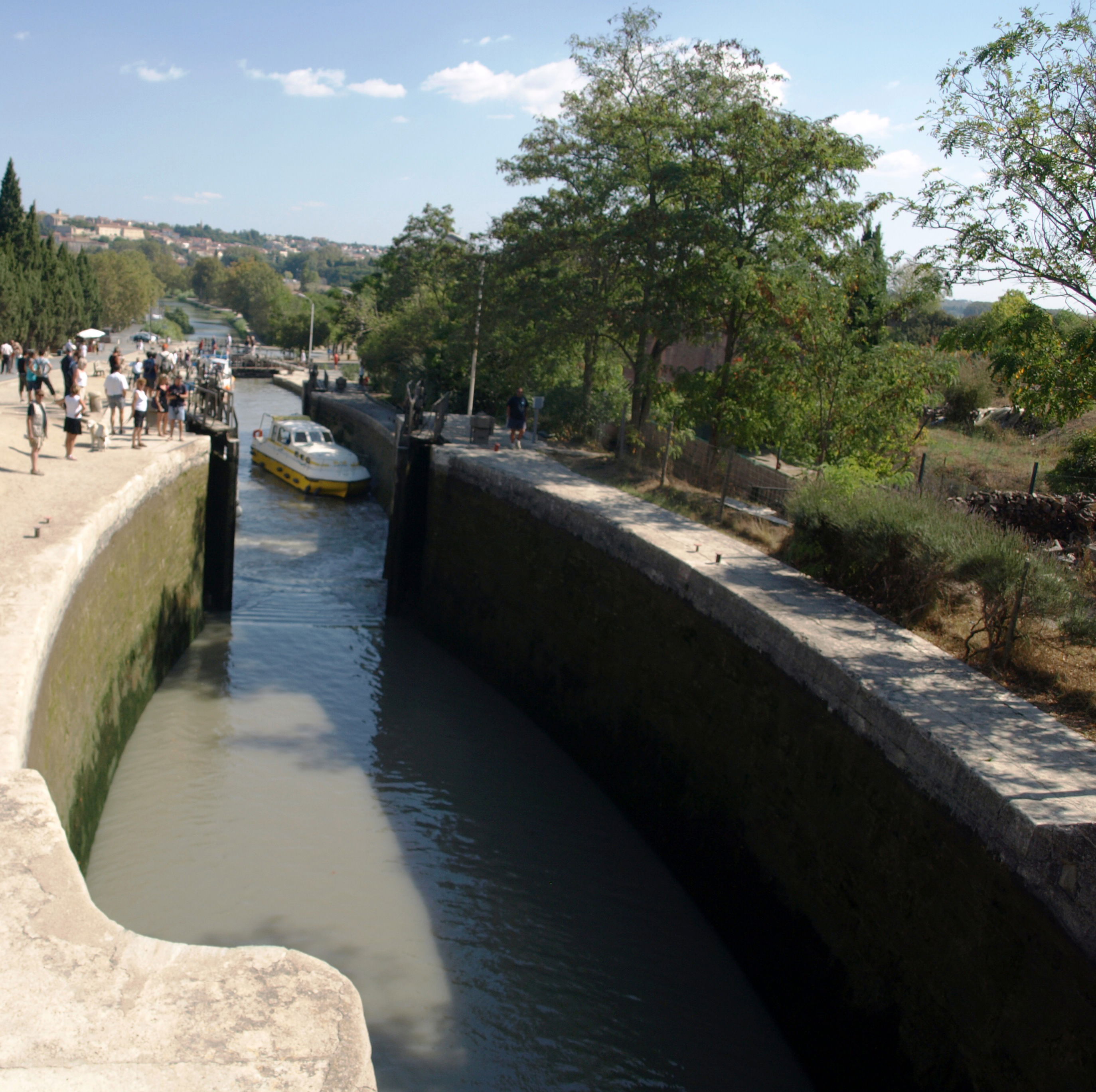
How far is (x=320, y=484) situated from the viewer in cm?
2484

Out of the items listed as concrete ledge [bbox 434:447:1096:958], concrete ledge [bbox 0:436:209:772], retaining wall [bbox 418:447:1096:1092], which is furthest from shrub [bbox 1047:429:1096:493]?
concrete ledge [bbox 0:436:209:772]

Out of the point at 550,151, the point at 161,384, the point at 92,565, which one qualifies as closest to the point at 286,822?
the point at 92,565

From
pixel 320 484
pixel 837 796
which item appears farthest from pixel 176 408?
pixel 837 796

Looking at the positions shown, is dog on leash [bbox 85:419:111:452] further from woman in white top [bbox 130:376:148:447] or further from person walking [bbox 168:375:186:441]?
person walking [bbox 168:375:186:441]

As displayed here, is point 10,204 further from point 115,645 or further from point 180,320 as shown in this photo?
point 180,320

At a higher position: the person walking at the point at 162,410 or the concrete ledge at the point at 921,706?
the person walking at the point at 162,410

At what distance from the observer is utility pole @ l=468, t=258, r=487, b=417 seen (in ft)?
62.7

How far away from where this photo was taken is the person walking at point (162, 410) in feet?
54.9

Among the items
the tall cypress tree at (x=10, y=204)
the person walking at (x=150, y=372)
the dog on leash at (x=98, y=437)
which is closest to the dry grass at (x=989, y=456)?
the dog on leash at (x=98, y=437)

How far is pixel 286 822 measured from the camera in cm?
969

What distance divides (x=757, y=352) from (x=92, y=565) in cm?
898

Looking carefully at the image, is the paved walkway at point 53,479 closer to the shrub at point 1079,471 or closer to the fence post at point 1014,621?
the fence post at point 1014,621

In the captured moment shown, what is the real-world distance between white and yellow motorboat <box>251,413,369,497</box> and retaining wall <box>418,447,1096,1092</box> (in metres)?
13.1

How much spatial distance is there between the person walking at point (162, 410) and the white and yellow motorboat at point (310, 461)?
783 cm
